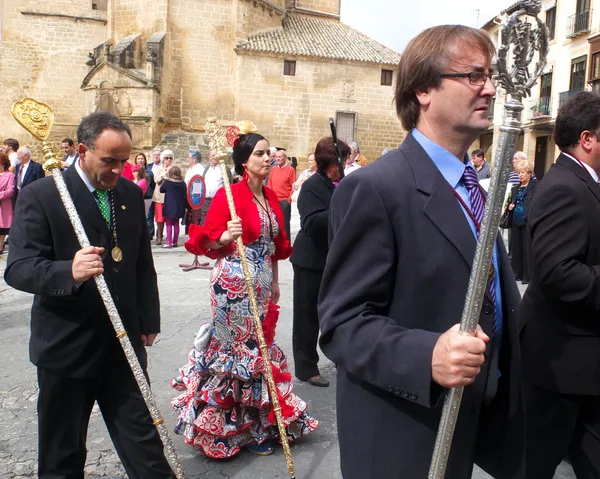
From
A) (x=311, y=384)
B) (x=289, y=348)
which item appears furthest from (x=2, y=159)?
(x=311, y=384)

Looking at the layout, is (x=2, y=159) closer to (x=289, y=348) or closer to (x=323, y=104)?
(x=289, y=348)

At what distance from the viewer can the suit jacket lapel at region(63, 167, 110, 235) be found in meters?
2.80

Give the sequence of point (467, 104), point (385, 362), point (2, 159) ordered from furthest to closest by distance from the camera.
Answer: point (2, 159) → point (467, 104) → point (385, 362)

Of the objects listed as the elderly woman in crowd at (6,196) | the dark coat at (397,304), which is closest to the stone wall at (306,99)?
the elderly woman in crowd at (6,196)

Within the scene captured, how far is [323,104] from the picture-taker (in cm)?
3238

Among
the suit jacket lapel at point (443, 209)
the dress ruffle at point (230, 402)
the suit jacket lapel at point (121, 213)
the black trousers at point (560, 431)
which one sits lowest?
the dress ruffle at point (230, 402)

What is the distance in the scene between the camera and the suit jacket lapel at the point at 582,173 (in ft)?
8.60

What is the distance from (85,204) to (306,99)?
98.1ft

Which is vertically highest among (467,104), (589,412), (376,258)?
(467,104)

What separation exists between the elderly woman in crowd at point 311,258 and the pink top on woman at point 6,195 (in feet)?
27.0

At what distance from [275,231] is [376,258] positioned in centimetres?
266

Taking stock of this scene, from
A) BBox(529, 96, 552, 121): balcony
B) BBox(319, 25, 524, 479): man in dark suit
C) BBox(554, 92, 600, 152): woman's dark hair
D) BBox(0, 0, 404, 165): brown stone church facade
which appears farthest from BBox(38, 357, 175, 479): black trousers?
BBox(529, 96, 552, 121): balcony

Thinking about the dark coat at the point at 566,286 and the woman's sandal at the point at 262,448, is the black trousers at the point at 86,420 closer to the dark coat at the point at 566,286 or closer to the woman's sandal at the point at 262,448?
the woman's sandal at the point at 262,448

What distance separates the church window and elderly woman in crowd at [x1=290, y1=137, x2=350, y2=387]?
89.2 feet
